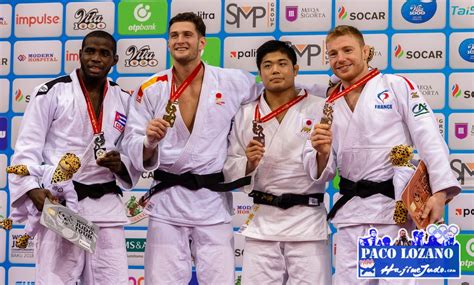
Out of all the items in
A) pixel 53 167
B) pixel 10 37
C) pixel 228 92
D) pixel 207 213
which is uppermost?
pixel 10 37

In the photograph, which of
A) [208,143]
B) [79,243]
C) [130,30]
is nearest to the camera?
[79,243]

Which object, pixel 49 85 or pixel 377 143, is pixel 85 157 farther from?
pixel 377 143

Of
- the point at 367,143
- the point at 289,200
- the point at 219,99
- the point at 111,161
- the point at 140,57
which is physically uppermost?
the point at 140,57

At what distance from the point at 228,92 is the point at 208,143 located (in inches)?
13.5

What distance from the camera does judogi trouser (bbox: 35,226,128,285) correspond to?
416 cm

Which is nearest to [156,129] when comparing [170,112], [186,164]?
[170,112]

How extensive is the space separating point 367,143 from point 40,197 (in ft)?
5.92

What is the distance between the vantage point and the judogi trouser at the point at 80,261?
164 inches

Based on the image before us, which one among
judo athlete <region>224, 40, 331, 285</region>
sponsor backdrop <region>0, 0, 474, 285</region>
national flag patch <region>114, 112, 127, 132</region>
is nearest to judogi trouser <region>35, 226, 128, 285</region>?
national flag patch <region>114, 112, 127, 132</region>

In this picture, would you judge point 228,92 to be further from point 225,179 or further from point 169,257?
point 169,257

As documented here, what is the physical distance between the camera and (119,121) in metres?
4.39

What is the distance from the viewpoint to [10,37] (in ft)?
19.3

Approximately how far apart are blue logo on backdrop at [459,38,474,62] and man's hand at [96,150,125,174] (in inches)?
102

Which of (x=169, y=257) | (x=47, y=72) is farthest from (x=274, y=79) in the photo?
(x=47, y=72)
